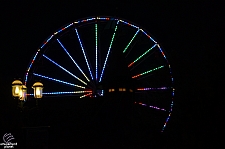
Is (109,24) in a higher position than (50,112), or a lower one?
higher

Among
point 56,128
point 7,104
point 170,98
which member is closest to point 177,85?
point 170,98

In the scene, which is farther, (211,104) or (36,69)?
(36,69)

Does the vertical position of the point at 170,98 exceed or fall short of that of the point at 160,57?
it falls short

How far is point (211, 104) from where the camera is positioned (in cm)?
2009

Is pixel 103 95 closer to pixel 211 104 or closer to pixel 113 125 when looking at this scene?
pixel 113 125

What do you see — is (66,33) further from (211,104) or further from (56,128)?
(211,104)

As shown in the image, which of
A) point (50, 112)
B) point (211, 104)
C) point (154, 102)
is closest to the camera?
point (211, 104)

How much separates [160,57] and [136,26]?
2.38m

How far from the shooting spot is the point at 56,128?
28.8 metres

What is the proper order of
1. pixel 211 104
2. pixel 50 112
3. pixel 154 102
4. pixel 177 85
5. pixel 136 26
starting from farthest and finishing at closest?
1. pixel 50 112
2. pixel 154 102
3. pixel 136 26
4. pixel 177 85
5. pixel 211 104

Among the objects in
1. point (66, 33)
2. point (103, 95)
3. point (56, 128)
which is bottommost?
point (56, 128)

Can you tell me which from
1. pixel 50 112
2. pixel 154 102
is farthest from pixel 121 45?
pixel 50 112

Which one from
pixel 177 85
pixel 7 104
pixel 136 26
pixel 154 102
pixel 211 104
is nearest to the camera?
pixel 211 104

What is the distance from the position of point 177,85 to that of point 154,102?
406cm
